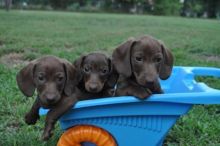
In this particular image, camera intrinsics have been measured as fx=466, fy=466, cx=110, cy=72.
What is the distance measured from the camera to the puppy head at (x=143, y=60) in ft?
12.3

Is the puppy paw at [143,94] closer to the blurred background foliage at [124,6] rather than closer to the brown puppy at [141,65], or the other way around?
the brown puppy at [141,65]

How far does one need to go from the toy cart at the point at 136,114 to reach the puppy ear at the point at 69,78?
0.17m

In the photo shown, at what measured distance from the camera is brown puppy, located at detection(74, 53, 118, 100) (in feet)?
13.0

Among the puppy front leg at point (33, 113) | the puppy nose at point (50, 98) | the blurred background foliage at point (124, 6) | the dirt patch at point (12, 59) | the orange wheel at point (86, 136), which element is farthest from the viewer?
the blurred background foliage at point (124, 6)

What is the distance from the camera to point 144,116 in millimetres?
3854

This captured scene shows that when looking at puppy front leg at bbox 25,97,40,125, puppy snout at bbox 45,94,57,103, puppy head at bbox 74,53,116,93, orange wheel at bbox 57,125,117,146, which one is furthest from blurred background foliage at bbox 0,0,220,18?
puppy snout at bbox 45,94,57,103

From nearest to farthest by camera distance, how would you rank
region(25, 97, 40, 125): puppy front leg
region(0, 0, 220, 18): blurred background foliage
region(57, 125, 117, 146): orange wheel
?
region(57, 125, 117, 146): orange wheel, region(25, 97, 40, 125): puppy front leg, region(0, 0, 220, 18): blurred background foliage

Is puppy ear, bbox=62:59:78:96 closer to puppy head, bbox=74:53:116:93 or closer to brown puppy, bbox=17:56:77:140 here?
brown puppy, bbox=17:56:77:140

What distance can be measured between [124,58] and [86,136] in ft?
2.39

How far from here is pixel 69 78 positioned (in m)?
3.90

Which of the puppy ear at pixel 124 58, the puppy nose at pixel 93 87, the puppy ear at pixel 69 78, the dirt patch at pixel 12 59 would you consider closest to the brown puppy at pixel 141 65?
the puppy ear at pixel 124 58

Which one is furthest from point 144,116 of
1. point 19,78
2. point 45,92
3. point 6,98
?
point 6,98

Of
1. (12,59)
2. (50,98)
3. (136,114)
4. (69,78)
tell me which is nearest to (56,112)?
(50,98)

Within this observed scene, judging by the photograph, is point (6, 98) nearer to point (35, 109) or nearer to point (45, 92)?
point (35, 109)
